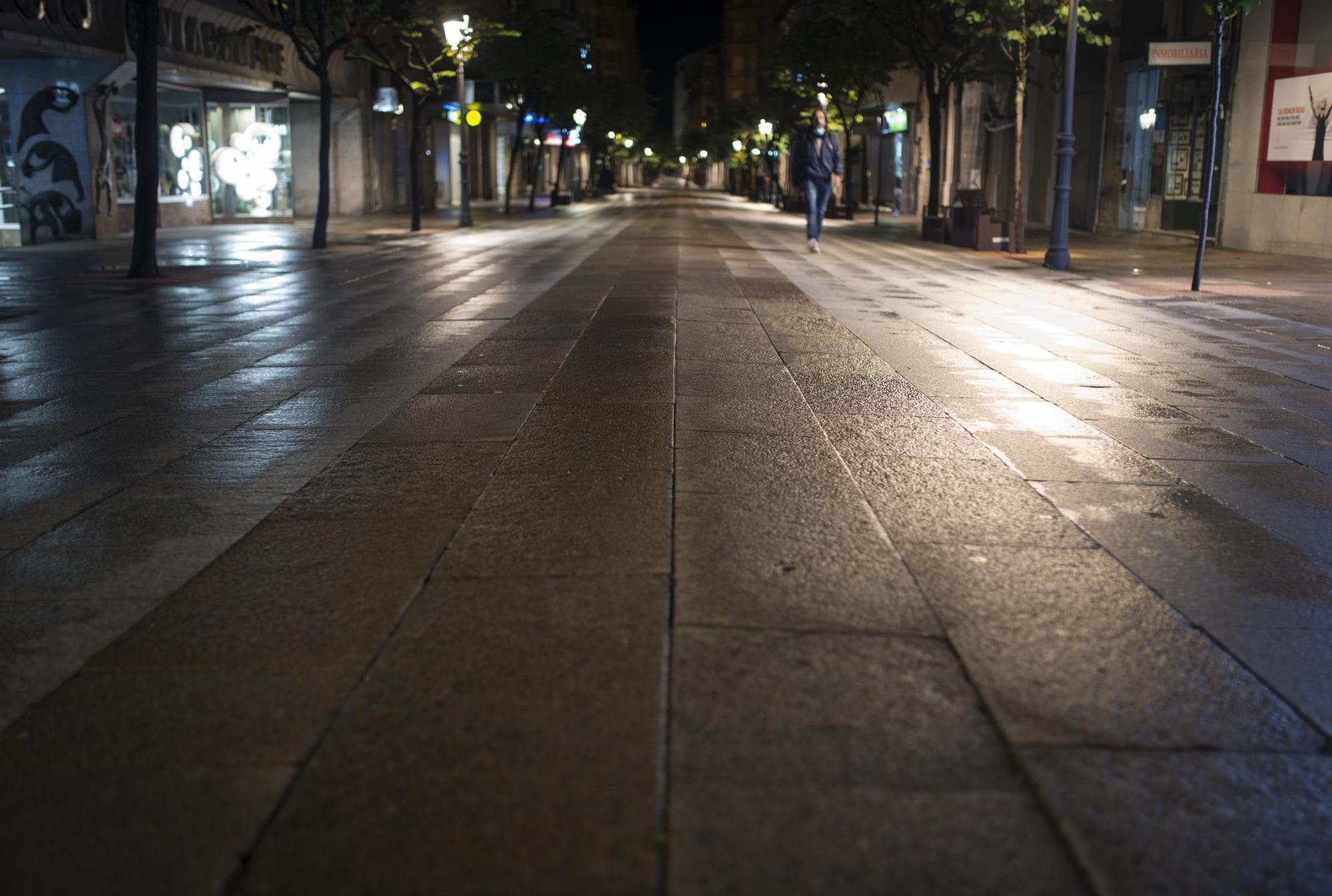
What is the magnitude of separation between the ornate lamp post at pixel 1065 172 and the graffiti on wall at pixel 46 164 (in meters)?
18.7

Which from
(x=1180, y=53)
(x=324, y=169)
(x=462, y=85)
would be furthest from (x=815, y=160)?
(x=462, y=85)

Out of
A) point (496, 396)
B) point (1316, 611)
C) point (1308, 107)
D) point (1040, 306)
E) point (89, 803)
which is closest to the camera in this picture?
point (89, 803)

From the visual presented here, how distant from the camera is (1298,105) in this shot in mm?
22594

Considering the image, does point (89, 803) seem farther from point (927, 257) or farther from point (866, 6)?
point (866, 6)

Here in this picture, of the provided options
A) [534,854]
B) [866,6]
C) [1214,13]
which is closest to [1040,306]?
[1214,13]

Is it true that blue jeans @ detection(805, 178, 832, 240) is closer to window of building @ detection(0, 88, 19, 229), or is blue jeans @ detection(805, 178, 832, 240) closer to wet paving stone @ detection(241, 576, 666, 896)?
window of building @ detection(0, 88, 19, 229)

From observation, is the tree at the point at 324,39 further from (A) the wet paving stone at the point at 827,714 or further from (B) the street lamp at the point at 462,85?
(A) the wet paving stone at the point at 827,714

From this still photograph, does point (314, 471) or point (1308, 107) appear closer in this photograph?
point (314, 471)

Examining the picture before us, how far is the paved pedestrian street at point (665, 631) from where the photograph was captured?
8.13 feet

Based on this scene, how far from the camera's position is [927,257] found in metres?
22.8

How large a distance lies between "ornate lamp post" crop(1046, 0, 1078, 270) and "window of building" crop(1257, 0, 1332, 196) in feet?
17.5

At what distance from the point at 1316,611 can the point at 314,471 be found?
402 cm

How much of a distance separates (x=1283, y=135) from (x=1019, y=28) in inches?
231

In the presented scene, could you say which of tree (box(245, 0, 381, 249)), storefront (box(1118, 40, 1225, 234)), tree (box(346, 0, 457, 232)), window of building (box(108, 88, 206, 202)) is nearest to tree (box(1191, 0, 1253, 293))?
storefront (box(1118, 40, 1225, 234))
